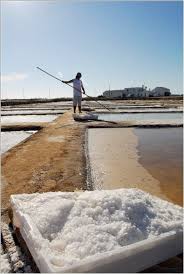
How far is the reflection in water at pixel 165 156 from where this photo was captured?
4168 mm

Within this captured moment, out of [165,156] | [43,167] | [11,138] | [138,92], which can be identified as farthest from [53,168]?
[138,92]

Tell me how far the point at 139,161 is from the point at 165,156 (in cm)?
62

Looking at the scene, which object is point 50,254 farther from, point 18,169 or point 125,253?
point 18,169

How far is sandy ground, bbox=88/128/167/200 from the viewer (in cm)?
415

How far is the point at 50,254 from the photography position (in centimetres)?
197

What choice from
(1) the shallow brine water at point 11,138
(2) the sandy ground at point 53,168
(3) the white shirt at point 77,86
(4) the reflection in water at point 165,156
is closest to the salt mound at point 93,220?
(2) the sandy ground at point 53,168

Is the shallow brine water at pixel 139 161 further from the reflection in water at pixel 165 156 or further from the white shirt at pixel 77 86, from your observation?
the white shirt at pixel 77 86

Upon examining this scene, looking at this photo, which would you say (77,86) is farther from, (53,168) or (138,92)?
(138,92)

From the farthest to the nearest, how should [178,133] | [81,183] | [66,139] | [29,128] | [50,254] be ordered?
[29,128]
[178,133]
[66,139]
[81,183]
[50,254]

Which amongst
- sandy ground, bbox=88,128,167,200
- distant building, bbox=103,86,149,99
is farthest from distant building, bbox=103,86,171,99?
sandy ground, bbox=88,128,167,200

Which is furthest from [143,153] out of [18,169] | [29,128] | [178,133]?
[29,128]

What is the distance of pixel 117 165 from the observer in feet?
16.9

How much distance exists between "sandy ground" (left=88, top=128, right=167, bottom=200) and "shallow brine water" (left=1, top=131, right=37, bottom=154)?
1639 millimetres

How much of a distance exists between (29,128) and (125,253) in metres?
8.94
